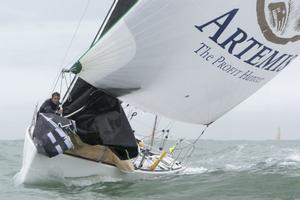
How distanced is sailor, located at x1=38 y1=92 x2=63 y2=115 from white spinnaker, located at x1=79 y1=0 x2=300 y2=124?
0.88 metres

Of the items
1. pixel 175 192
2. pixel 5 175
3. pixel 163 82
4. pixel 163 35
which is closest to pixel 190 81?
pixel 163 82

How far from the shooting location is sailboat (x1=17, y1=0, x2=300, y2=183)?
886 centimetres

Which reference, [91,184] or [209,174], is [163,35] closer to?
[91,184]

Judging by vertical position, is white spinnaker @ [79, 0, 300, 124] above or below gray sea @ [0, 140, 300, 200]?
above

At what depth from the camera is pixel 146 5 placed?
8602 mm

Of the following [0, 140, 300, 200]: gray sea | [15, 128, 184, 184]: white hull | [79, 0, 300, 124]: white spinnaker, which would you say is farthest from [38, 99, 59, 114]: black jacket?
[0, 140, 300, 200]: gray sea

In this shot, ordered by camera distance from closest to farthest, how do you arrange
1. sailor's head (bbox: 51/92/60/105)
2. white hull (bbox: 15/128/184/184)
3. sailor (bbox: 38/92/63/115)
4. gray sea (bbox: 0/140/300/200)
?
gray sea (bbox: 0/140/300/200)
white hull (bbox: 15/128/184/184)
sailor (bbox: 38/92/63/115)
sailor's head (bbox: 51/92/60/105)

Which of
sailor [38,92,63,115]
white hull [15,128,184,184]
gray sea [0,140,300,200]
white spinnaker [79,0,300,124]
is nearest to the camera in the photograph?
gray sea [0,140,300,200]

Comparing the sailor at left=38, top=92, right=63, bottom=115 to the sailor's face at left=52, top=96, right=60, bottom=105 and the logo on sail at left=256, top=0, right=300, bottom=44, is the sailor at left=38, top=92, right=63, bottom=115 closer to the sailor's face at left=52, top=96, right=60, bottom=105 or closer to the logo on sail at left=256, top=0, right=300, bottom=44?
the sailor's face at left=52, top=96, right=60, bottom=105

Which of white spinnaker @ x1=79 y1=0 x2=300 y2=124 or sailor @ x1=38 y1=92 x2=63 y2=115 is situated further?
sailor @ x1=38 y1=92 x2=63 y2=115

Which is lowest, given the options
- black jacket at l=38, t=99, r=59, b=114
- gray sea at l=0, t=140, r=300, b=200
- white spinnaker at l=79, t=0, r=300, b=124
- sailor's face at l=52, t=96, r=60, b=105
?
gray sea at l=0, t=140, r=300, b=200

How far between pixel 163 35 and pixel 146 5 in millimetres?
561

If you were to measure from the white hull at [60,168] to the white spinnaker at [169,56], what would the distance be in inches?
46.7

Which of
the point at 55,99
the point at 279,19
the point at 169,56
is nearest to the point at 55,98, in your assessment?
the point at 55,99
